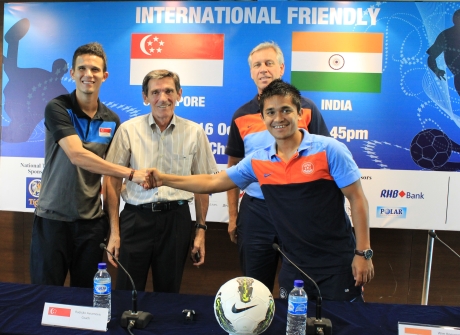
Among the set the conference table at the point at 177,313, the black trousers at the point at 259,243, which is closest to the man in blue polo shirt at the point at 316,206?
the conference table at the point at 177,313

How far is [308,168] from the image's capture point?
1906 millimetres

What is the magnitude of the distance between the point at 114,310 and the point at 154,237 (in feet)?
2.37

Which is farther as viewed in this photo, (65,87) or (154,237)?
(65,87)

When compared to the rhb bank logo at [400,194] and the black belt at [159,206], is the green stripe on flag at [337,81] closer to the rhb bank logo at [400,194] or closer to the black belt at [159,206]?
the rhb bank logo at [400,194]

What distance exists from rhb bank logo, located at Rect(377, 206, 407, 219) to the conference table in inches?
60.3

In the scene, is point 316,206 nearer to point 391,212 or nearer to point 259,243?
point 259,243

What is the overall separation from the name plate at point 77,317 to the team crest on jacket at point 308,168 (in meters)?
1.04

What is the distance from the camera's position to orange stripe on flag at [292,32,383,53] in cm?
315

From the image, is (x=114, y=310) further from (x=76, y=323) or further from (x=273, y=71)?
(x=273, y=71)

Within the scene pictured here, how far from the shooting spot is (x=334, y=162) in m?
1.89

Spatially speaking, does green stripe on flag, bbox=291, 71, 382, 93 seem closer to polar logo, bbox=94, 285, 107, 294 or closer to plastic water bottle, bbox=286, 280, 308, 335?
plastic water bottle, bbox=286, 280, 308, 335

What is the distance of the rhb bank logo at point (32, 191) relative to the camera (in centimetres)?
343

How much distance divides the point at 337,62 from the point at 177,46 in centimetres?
127

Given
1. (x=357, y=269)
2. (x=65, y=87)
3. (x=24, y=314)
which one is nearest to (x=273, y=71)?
(x=357, y=269)
